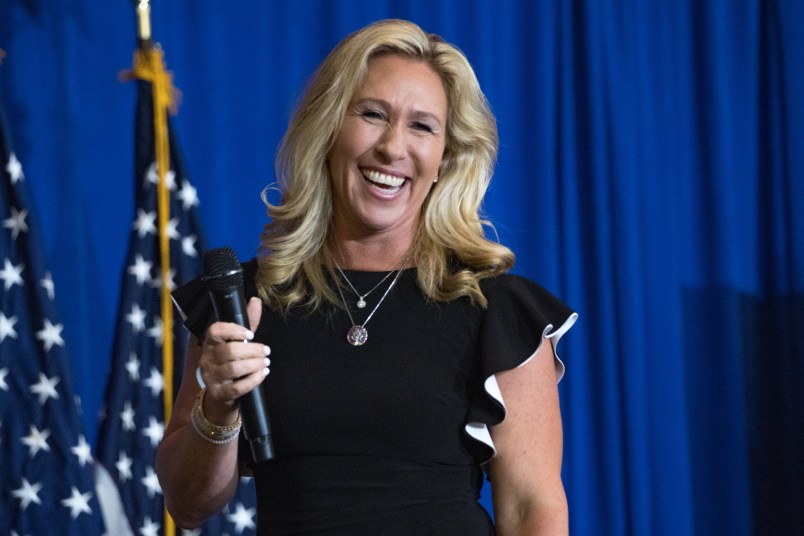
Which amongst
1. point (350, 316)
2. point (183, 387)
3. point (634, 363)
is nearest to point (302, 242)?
point (350, 316)

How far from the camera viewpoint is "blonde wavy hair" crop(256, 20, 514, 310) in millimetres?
1757

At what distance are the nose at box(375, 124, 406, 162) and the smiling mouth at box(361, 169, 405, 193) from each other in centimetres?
3

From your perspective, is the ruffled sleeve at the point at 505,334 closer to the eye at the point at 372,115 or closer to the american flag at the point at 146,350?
the eye at the point at 372,115

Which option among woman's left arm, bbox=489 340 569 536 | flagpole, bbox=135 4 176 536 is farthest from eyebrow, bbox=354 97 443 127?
flagpole, bbox=135 4 176 536

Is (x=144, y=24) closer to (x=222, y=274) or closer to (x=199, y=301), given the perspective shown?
(x=199, y=301)

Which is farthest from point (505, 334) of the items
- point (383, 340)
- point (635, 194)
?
point (635, 194)

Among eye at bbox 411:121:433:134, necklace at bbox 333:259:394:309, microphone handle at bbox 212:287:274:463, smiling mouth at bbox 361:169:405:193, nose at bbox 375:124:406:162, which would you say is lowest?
microphone handle at bbox 212:287:274:463

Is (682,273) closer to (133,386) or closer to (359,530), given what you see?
(133,386)

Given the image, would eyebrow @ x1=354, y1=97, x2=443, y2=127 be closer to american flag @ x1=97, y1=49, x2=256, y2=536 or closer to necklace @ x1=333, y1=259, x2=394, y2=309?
necklace @ x1=333, y1=259, x2=394, y2=309

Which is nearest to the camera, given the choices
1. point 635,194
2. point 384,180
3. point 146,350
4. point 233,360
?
point 233,360

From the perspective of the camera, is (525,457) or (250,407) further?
(525,457)

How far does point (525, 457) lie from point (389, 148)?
0.56m

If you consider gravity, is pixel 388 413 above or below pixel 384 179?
below

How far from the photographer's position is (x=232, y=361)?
132 centimetres
